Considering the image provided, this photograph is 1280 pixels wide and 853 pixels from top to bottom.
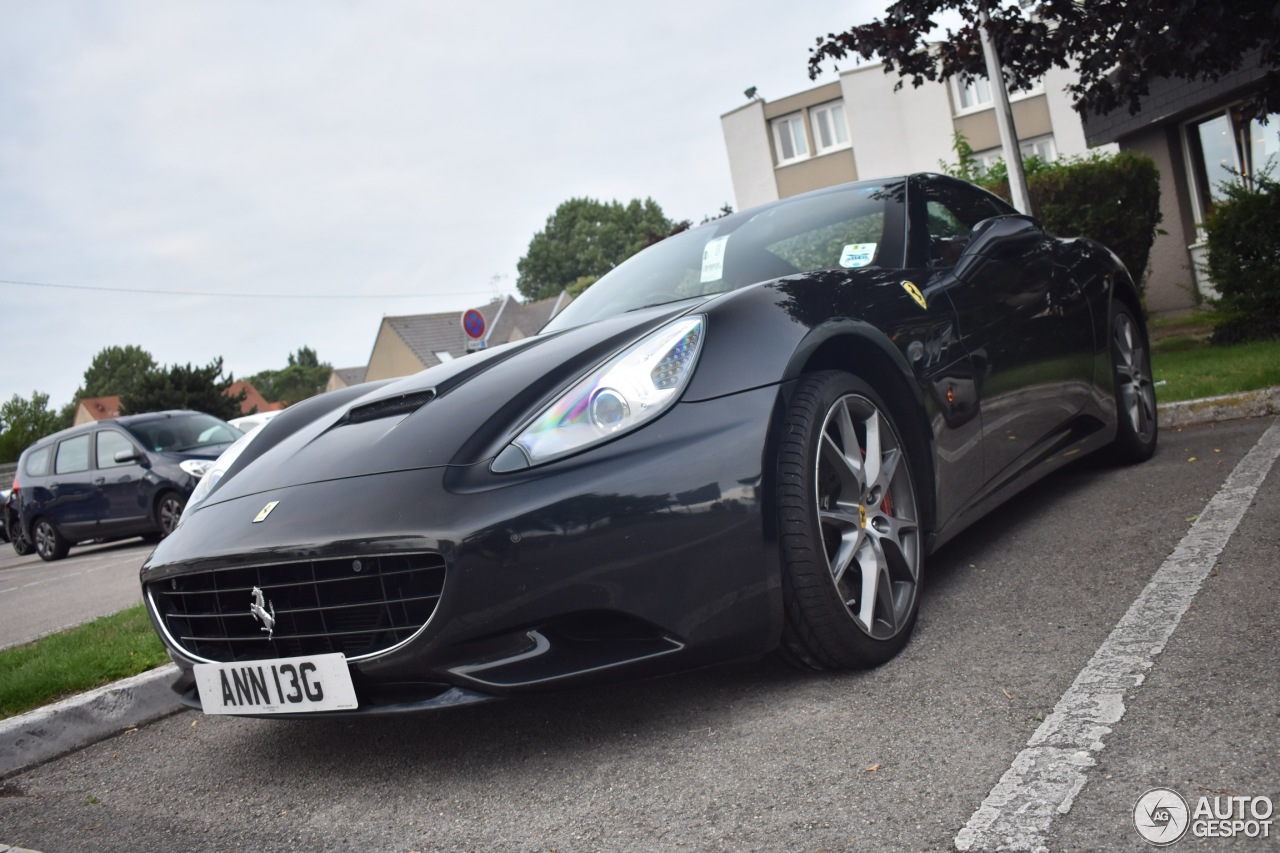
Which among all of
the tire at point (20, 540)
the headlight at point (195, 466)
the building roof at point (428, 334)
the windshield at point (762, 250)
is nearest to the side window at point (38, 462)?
the tire at point (20, 540)

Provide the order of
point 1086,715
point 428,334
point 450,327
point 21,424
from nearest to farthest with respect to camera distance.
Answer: point 1086,715 < point 21,424 < point 428,334 < point 450,327

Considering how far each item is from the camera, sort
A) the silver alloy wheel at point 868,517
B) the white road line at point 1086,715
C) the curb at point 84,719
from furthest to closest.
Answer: the curb at point 84,719 < the silver alloy wheel at point 868,517 < the white road line at point 1086,715

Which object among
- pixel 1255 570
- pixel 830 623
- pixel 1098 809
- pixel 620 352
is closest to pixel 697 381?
pixel 620 352

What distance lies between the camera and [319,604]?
238 centimetres

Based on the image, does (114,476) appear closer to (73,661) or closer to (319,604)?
(73,661)

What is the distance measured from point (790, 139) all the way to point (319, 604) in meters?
33.5

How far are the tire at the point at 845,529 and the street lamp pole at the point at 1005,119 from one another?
7.00 meters

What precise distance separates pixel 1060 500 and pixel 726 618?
2.51 meters

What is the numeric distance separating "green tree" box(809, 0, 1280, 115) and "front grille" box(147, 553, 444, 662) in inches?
197

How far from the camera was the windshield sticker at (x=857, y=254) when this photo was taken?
3.43 m

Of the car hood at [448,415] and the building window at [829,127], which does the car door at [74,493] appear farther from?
the building window at [829,127]

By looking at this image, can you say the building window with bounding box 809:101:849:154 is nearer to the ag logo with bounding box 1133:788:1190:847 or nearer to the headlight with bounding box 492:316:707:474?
the headlight with bounding box 492:316:707:474

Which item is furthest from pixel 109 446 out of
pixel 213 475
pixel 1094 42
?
pixel 1094 42

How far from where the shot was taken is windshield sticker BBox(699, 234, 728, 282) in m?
3.55
